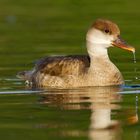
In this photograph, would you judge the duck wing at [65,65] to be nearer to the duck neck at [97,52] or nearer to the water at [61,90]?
the duck neck at [97,52]

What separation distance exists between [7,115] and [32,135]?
1.47 meters

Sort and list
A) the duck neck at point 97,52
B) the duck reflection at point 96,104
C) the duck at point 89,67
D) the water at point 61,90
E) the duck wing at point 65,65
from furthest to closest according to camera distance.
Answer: the duck neck at point 97,52 → the duck wing at point 65,65 → the duck at point 89,67 → the water at point 61,90 → the duck reflection at point 96,104

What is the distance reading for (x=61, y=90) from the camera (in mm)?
16391

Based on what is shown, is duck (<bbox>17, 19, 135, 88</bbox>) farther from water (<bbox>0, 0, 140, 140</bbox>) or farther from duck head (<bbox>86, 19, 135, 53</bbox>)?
water (<bbox>0, 0, 140, 140</bbox>)

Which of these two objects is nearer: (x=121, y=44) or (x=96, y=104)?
(x=96, y=104)

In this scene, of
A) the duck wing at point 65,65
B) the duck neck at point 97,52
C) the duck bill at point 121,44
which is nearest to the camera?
the duck wing at point 65,65

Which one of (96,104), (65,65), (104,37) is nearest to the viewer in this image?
(96,104)

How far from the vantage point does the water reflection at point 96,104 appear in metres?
12.8

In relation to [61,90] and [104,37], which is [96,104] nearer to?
[61,90]

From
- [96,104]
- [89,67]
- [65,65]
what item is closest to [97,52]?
[89,67]

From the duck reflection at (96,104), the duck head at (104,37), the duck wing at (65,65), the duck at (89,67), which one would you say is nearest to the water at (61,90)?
the duck reflection at (96,104)

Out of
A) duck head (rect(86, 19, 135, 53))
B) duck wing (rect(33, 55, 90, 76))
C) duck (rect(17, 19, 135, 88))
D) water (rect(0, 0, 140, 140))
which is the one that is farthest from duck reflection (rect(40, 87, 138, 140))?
duck head (rect(86, 19, 135, 53))

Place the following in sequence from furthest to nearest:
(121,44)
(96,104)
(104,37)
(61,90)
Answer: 1. (104,37)
2. (121,44)
3. (61,90)
4. (96,104)

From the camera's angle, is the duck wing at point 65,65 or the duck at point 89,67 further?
the duck wing at point 65,65
